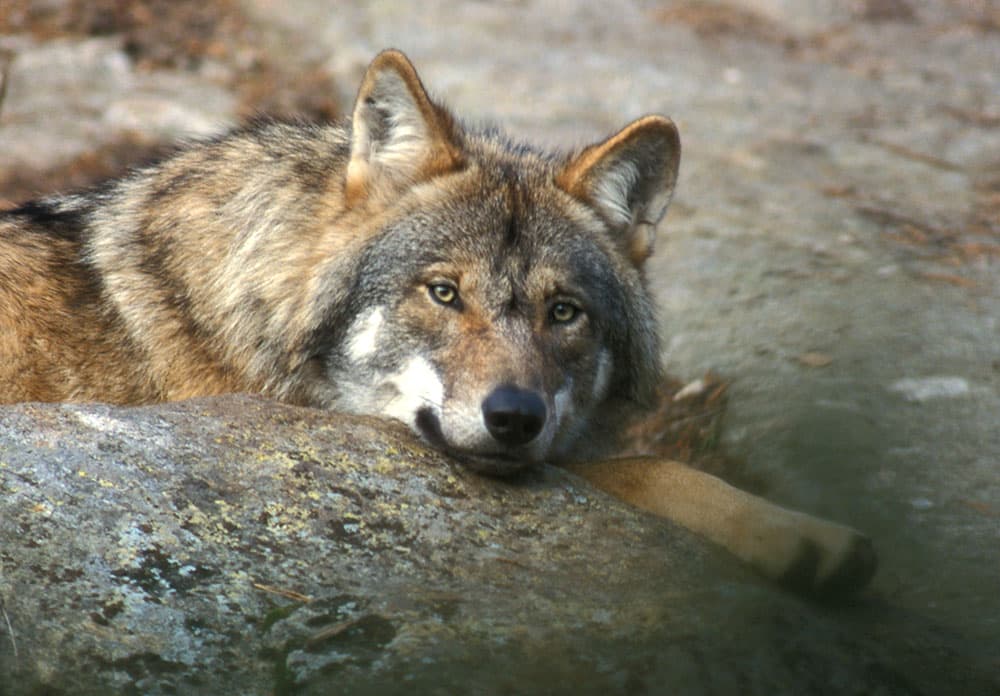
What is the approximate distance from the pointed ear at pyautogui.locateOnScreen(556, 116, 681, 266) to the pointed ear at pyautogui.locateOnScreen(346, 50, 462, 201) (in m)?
0.56

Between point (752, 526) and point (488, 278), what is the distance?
1341 millimetres

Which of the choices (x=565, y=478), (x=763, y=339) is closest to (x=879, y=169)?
(x=763, y=339)

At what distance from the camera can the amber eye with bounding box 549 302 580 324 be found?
4.61 meters

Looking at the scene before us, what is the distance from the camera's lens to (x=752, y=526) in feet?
13.3

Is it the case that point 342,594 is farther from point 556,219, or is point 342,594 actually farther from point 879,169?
point 879,169

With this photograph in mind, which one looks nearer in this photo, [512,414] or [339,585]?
[339,585]

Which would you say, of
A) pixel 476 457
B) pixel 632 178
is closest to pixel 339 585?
pixel 476 457

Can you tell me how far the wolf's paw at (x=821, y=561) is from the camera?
3822mm

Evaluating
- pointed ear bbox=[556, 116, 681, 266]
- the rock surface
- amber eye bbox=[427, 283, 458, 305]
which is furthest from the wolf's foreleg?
pointed ear bbox=[556, 116, 681, 266]

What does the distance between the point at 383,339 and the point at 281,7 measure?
8.94 m

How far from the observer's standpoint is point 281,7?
41.2ft

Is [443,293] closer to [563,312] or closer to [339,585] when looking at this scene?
[563,312]

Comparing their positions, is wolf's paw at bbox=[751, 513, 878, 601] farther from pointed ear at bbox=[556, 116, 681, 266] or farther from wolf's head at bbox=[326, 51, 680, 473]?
pointed ear at bbox=[556, 116, 681, 266]

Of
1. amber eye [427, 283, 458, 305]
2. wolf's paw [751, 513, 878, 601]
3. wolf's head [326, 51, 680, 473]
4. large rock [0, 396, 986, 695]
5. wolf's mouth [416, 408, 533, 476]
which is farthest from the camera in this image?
amber eye [427, 283, 458, 305]
